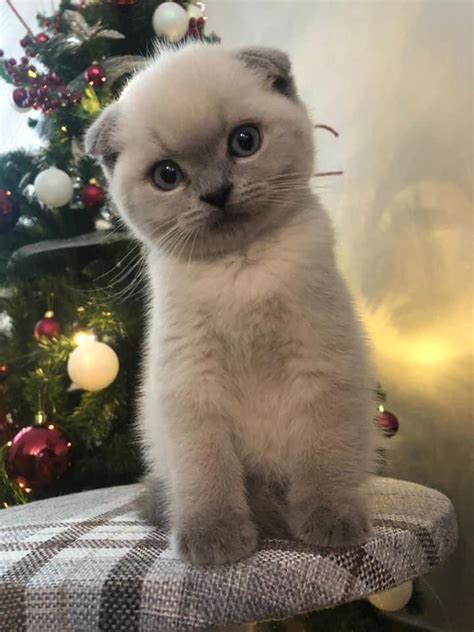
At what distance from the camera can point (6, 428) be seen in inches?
48.0

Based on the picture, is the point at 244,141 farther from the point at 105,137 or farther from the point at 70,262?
the point at 70,262

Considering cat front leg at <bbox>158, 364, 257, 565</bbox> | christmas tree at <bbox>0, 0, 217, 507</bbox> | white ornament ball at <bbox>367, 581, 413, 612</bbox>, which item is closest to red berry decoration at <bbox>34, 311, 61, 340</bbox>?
christmas tree at <bbox>0, 0, 217, 507</bbox>

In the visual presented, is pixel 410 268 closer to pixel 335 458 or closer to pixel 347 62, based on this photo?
pixel 347 62

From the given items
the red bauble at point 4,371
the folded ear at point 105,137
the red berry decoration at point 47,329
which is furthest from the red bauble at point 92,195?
the folded ear at point 105,137

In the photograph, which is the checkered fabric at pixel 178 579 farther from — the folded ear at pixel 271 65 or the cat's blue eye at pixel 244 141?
the folded ear at pixel 271 65

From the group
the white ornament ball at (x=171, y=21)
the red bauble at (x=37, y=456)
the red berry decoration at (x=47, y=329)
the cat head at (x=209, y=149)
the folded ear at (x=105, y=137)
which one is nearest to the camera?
the cat head at (x=209, y=149)

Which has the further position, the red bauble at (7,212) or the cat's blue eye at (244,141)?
the red bauble at (7,212)

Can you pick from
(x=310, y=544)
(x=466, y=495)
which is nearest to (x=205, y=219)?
(x=310, y=544)

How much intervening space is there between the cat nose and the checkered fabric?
0.35m

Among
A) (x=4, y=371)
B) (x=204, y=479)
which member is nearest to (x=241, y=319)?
(x=204, y=479)

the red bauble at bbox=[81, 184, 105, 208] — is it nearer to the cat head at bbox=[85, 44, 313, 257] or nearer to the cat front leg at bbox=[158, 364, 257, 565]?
the cat head at bbox=[85, 44, 313, 257]

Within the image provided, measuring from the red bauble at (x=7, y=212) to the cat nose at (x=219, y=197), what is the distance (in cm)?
70

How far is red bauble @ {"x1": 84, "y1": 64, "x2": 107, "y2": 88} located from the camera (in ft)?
3.95

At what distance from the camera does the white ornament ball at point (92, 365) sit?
107 cm
